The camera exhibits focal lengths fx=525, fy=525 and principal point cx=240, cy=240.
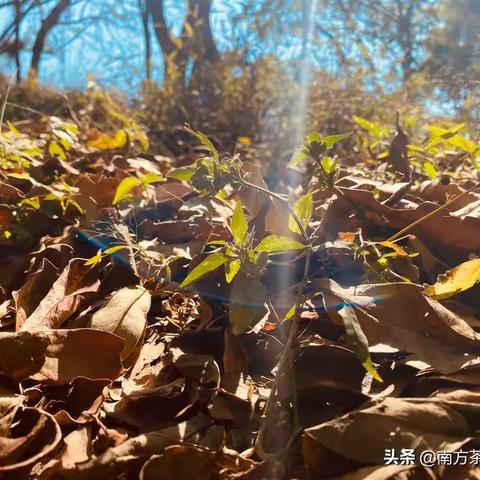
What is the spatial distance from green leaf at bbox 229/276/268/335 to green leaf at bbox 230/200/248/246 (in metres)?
0.07

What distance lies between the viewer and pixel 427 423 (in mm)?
655

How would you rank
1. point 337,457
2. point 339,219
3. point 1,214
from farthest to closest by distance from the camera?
point 1,214
point 339,219
point 337,457

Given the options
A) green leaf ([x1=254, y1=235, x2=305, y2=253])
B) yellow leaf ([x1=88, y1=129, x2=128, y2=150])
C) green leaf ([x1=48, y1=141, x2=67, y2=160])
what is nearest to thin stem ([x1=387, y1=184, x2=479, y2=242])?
green leaf ([x1=254, y1=235, x2=305, y2=253])

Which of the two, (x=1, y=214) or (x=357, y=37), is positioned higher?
(x=357, y=37)

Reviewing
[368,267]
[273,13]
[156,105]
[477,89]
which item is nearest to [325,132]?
[477,89]

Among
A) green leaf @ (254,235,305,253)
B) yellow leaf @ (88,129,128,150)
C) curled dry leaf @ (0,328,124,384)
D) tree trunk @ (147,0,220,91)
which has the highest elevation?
tree trunk @ (147,0,220,91)

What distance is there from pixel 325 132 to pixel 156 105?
99cm

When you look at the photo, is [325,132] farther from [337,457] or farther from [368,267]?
[337,457]

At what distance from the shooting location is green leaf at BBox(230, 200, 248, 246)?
78 centimetres

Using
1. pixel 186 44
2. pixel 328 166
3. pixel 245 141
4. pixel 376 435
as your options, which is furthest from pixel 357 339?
pixel 186 44

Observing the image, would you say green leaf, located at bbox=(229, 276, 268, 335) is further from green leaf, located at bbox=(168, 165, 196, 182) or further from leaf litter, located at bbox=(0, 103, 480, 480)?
green leaf, located at bbox=(168, 165, 196, 182)

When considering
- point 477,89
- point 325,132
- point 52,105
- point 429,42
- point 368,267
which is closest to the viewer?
point 368,267

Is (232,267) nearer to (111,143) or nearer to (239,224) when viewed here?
(239,224)

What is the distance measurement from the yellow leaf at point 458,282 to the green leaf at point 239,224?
322 mm
